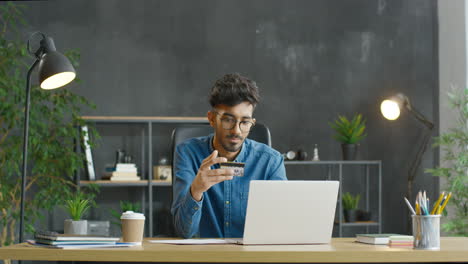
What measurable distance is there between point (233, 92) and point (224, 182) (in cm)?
37

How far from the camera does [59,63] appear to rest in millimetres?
2834

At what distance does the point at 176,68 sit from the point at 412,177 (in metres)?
2.19

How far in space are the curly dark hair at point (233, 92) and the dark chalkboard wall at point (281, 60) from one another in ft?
9.83

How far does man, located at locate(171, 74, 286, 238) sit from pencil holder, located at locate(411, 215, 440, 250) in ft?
2.45

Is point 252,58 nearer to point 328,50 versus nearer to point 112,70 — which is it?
point 328,50

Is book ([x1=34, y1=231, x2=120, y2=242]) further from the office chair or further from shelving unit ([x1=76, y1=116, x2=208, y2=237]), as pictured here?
shelving unit ([x1=76, y1=116, x2=208, y2=237])

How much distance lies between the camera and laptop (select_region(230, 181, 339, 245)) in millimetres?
1829

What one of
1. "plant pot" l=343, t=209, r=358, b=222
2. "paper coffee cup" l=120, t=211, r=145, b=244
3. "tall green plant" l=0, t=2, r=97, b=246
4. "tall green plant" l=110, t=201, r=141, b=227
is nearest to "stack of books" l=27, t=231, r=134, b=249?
"paper coffee cup" l=120, t=211, r=145, b=244

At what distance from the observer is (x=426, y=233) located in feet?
5.95

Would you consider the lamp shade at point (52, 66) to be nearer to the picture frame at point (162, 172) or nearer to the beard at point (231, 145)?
the beard at point (231, 145)

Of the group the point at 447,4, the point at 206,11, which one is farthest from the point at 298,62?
the point at 447,4

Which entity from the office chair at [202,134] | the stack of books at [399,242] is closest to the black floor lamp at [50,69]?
the office chair at [202,134]

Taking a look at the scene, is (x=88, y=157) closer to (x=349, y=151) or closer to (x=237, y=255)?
(x=349, y=151)

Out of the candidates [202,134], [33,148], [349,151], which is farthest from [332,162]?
[202,134]
